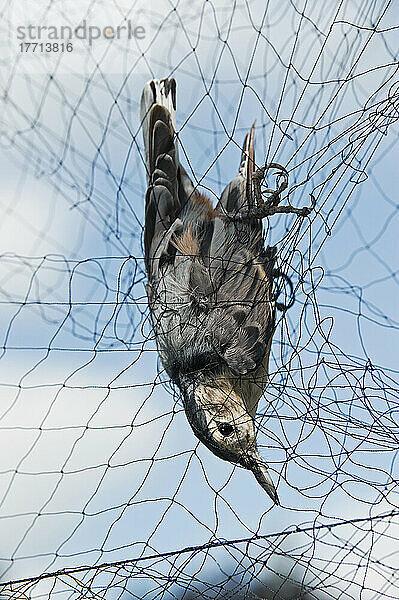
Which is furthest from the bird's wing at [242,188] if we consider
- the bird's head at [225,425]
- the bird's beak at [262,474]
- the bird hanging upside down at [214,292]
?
the bird's beak at [262,474]

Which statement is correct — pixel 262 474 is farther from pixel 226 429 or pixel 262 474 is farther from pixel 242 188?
pixel 242 188

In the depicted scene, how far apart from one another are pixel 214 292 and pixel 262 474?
0.36m

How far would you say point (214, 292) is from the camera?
→ 140cm

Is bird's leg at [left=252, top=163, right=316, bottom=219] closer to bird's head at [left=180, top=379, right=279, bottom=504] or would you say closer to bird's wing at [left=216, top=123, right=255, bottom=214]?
bird's wing at [left=216, top=123, right=255, bottom=214]

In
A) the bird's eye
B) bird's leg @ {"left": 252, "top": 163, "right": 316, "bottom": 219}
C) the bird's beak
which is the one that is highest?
bird's leg @ {"left": 252, "top": 163, "right": 316, "bottom": 219}

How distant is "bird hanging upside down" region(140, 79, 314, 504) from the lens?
140 centimetres

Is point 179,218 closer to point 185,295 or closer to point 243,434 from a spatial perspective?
point 185,295

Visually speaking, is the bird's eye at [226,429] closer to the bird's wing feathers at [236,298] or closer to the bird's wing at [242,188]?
the bird's wing feathers at [236,298]

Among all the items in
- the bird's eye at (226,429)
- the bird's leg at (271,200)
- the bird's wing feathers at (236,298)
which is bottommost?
the bird's eye at (226,429)

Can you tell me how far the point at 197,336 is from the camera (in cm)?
139

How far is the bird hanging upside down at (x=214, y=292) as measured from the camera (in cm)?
140

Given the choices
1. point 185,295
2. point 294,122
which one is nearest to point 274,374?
point 185,295

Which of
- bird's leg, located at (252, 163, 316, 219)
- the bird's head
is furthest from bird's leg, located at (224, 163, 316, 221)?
the bird's head

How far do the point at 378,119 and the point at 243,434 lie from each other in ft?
2.00
